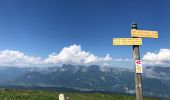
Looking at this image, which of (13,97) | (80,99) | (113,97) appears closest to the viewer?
(13,97)

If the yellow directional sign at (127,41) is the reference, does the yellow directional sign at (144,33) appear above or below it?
above

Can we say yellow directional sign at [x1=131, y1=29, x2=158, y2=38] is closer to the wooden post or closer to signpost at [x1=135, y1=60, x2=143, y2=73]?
the wooden post

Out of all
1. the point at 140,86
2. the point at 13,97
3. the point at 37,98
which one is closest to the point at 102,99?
the point at 37,98

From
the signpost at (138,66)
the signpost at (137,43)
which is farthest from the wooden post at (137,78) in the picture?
the signpost at (138,66)

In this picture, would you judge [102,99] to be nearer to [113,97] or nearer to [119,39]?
[113,97]

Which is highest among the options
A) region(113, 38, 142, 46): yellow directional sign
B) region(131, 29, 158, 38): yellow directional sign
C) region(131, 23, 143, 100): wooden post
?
region(131, 29, 158, 38): yellow directional sign

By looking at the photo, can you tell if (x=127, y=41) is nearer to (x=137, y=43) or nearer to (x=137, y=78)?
(x=137, y=43)

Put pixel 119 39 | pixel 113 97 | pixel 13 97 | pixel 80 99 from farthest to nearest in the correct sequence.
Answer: pixel 113 97, pixel 80 99, pixel 13 97, pixel 119 39

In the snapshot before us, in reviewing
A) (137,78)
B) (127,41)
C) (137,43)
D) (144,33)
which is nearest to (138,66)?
(137,78)

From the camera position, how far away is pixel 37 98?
3703cm

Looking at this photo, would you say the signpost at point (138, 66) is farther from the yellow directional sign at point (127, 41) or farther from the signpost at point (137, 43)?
the yellow directional sign at point (127, 41)

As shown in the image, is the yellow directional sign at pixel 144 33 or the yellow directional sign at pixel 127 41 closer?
the yellow directional sign at pixel 127 41

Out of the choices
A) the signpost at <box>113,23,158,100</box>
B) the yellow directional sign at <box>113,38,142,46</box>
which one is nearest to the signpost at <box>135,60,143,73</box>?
the signpost at <box>113,23,158,100</box>

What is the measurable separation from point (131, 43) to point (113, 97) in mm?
26218
